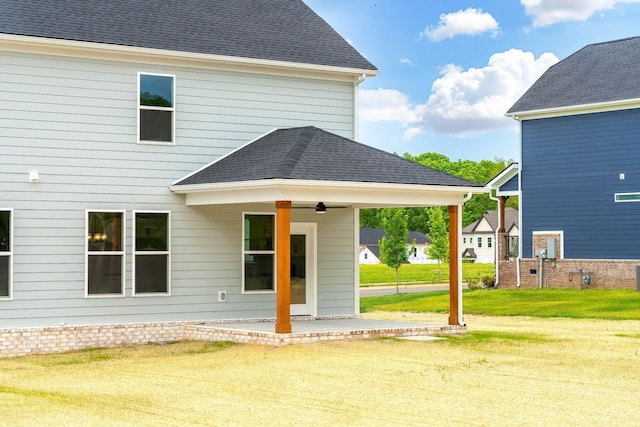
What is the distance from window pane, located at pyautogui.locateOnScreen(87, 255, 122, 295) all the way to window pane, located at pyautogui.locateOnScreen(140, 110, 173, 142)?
2589mm

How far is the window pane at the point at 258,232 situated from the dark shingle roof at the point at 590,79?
17.0 meters

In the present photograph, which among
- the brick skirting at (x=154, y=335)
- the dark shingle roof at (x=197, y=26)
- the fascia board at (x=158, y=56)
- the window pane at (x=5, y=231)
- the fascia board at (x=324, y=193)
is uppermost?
the dark shingle roof at (x=197, y=26)

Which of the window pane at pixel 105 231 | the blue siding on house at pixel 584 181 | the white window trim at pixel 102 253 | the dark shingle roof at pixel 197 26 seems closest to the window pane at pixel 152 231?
the white window trim at pixel 102 253

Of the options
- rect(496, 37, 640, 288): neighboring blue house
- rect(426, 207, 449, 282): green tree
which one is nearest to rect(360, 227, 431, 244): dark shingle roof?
rect(426, 207, 449, 282): green tree

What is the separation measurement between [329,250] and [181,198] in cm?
376

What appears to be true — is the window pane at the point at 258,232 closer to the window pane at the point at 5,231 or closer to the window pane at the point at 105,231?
the window pane at the point at 105,231

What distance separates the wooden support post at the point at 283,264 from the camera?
18.1m

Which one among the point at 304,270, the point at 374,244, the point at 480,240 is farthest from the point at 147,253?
the point at 374,244

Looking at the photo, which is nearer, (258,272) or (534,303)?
(258,272)

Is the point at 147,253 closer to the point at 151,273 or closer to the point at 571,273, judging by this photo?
the point at 151,273

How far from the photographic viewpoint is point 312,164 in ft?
61.5

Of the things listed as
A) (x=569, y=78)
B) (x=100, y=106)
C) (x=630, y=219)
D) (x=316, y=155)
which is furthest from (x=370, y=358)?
(x=569, y=78)

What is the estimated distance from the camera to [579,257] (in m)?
35.2

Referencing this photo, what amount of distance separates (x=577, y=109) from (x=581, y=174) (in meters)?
2.34
